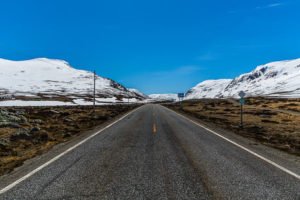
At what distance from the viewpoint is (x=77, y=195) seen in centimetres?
582

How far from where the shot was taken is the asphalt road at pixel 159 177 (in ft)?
19.4

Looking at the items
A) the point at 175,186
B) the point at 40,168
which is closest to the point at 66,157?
the point at 40,168

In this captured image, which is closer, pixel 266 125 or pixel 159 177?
pixel 159 177

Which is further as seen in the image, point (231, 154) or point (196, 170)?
point (231, 154)

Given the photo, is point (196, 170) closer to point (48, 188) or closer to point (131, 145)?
point (48, 188)

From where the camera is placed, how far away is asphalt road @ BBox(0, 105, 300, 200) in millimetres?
5922

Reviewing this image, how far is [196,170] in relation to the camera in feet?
25.8

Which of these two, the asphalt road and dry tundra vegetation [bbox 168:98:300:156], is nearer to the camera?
the asphalt road

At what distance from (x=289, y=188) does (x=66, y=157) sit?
6871 millimetres

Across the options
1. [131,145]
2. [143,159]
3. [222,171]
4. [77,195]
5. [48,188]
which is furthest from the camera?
[131,145]

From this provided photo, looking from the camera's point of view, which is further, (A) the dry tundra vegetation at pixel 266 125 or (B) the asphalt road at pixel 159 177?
(A) the dry tundra vegetation at pixel 266 125

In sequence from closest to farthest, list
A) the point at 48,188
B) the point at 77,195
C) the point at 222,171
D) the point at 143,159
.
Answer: the point at 77,195, the point at 48,188, the point at 222,171, the point at 143,159

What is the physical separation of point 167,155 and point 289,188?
4417 mm

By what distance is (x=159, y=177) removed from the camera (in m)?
7.14
